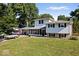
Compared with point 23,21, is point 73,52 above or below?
below

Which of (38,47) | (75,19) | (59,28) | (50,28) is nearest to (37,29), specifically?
(50,28)

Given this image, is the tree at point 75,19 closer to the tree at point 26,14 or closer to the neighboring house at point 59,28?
Result: the neighboring house at point 59,28

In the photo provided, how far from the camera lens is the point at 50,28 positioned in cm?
1111

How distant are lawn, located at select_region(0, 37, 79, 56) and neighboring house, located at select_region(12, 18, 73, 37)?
0.60 feet

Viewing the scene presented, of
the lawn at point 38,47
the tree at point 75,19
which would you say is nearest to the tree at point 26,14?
the lawn at point 38,47

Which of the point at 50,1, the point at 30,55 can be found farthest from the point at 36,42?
the point at 50,1

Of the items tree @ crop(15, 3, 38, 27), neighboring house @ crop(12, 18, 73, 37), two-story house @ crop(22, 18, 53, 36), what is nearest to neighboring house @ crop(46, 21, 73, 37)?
neighboring house @ crop(12, 18, 73, 37)

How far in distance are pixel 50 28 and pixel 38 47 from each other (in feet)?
2.53

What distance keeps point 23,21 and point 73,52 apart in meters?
1.49

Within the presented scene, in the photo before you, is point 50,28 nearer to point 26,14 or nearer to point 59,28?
point 59,28

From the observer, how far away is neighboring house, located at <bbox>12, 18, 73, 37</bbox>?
1086 centimetres

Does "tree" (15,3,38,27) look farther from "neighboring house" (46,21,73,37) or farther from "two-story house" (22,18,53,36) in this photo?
"neighboring house" (46,21,73,37)

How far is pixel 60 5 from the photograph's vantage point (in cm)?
1045

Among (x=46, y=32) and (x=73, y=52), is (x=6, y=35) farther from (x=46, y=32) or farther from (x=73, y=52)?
(x=73, y=52)
